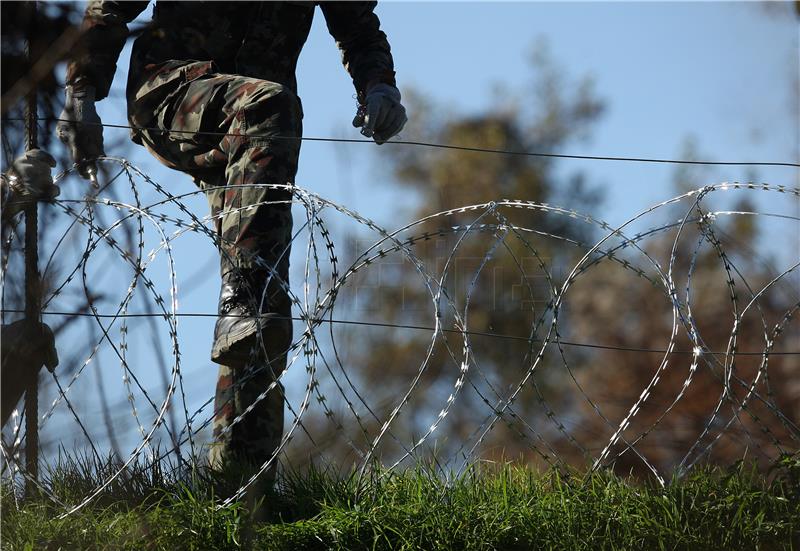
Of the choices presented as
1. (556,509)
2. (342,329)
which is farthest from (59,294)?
(556,509)

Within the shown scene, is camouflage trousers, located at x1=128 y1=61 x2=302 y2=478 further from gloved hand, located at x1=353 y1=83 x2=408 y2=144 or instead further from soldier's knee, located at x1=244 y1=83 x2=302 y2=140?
gloved hand, located at x1=353 y1=83 x2=408 y2=144

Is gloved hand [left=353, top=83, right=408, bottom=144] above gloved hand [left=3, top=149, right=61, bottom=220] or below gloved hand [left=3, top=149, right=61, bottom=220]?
above

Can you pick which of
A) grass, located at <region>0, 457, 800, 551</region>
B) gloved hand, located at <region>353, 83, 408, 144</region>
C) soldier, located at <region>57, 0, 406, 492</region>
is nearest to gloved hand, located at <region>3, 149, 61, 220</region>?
soldier, located at <region>57, 0, 406, 492</region>

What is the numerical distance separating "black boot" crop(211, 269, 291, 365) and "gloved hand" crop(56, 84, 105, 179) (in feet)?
1.94

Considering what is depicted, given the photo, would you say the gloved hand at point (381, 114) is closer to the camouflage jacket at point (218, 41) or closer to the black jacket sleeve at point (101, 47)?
the camouflage jacket at point (218, 41)

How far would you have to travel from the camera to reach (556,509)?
3.57 meters

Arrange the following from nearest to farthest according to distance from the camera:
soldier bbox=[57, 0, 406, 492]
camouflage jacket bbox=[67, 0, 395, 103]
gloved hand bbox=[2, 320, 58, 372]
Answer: gloved hand bbox=[2, 320, 58, 372]
soldier bbox=[57, 0, 406, 492]
camouflage jacket bbox=[67, 0, 395, 103]

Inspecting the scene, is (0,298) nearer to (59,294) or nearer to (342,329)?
(59,294)

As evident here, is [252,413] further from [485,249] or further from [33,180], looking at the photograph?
[485,249]

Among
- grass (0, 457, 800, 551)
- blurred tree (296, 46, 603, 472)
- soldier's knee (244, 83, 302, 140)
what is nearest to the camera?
grass (0, 457, 800, 551)

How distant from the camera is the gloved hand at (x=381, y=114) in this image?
4.45 metres

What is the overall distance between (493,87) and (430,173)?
2.62 m

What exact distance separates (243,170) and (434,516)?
1.25 meters

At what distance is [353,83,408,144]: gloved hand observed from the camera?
175 inches
